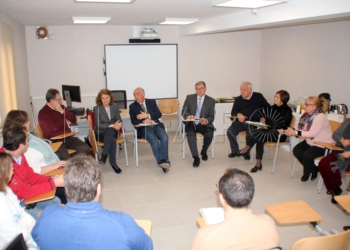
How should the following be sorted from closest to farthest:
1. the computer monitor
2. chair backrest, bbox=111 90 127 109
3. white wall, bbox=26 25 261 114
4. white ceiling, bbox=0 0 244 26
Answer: white ceiling, bbox=0 0 244 26, the computer monitor, chair backrest, bbox=111 90 127 109, white wall, bbox=26 25 261 114

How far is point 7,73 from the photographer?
4.09 metres

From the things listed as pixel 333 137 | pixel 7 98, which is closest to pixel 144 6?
pixel 7 98

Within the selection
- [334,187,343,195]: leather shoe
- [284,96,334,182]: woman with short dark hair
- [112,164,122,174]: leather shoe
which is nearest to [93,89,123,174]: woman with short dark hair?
[112,164,122,174]: leather shoe

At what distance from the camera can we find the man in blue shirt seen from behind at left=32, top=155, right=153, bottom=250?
135 cm

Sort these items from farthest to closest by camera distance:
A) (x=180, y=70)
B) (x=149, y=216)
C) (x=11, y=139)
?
(x=180, y=70)
(x=149, y=216)
(x=11, y=139)

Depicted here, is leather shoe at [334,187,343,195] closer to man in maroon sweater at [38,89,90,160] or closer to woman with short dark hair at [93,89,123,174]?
woman with short dark hair at [93,89,123,174]

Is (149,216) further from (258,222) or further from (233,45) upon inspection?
(233,45)

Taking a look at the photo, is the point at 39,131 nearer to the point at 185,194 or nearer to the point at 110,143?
the point at 110,143

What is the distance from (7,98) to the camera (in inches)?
156

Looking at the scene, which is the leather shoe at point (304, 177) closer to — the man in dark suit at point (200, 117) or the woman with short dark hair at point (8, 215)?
the man in dark suit at point (200, 117)

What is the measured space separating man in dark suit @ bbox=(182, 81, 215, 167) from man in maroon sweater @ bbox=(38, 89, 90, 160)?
1632mm

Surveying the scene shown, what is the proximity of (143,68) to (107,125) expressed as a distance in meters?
2.43

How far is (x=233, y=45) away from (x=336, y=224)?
4886 mm

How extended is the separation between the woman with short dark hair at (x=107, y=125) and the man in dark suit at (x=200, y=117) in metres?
1.12
